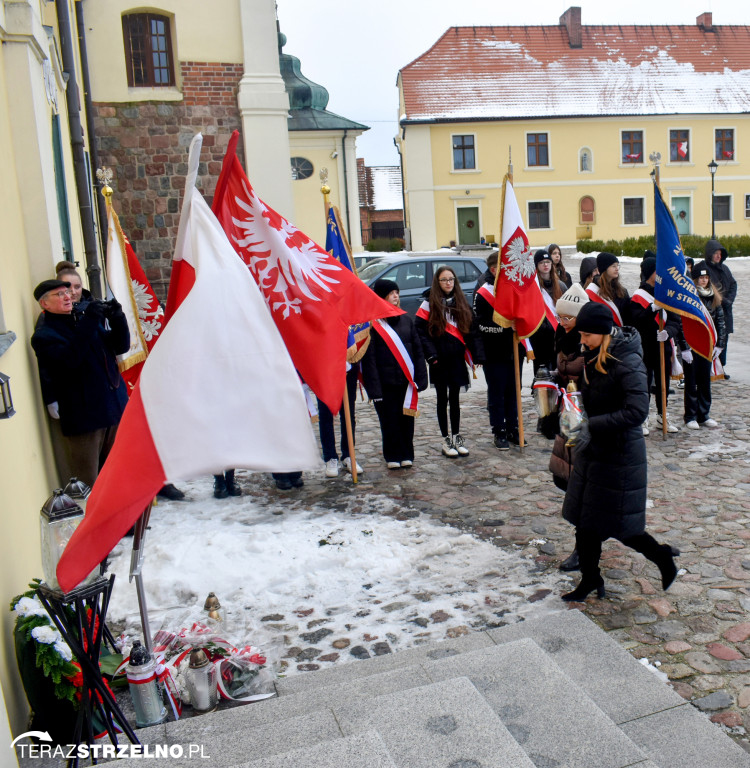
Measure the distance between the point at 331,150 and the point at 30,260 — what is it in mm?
26549

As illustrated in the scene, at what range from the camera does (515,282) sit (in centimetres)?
801

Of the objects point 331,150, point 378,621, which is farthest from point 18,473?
point 331,150

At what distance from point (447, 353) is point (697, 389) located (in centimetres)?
300

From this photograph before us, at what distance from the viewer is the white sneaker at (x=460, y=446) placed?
26.4ft

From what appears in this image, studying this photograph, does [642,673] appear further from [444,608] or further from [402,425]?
[402,425]

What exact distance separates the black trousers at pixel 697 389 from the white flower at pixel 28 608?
7.23 meters

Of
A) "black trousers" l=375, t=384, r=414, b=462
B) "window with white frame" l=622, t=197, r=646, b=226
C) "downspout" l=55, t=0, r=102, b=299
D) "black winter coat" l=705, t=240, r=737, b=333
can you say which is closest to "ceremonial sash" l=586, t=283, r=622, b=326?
"black trousers" l=375, t=384, r=414, b=462

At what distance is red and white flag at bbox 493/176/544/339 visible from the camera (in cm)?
800

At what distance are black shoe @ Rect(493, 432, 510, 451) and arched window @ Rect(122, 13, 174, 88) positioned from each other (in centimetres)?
950

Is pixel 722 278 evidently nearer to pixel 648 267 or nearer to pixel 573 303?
pixel 648 267

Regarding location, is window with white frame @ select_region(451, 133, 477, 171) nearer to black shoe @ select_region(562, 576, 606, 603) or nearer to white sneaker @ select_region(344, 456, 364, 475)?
white sneaker @ select_region(344, 456, 364, 475)

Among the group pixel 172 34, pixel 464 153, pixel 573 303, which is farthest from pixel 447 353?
pixel 464 153

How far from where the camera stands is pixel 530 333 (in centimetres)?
803

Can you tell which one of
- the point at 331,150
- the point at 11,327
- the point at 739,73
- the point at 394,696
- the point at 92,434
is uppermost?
the point at 739,73
